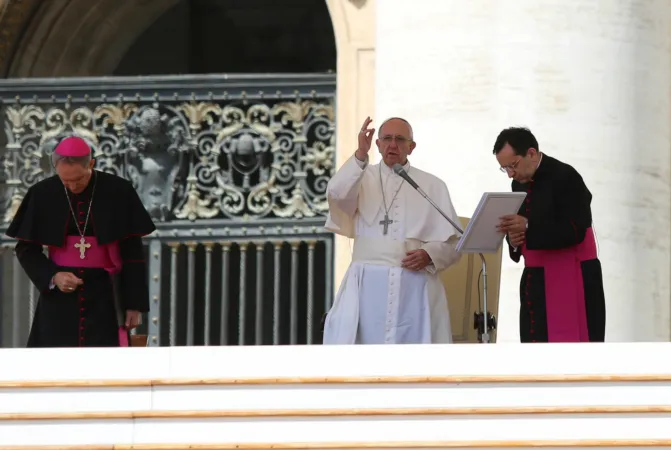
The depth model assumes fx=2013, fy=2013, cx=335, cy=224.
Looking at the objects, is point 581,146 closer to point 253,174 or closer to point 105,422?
point 253,174

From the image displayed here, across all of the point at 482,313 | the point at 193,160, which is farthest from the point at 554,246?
the point at 193,160

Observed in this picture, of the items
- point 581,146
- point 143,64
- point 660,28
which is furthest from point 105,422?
point 143,64

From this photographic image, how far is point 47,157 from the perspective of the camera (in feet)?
35.6

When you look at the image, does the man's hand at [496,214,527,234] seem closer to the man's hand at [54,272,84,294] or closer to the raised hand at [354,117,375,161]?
the raised hand at [354,117,375,161]

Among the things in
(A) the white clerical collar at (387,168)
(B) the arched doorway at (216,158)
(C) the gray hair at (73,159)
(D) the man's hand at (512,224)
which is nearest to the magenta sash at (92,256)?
(C) the gray hair at (73,159)

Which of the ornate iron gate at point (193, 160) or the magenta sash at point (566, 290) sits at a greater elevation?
the ornate iron gate at point (193, 160)

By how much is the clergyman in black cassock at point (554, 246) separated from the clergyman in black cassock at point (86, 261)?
58.8 inches

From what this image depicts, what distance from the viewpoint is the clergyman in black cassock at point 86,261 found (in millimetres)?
7879

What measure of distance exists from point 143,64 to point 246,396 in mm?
6830

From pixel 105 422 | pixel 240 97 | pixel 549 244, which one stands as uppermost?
pixel 240 97

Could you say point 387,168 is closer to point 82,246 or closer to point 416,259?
point 416,259

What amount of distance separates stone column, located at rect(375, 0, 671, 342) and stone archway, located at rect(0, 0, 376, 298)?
812 millimetres

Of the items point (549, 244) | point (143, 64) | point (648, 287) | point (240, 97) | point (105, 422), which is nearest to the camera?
point (105, 422)

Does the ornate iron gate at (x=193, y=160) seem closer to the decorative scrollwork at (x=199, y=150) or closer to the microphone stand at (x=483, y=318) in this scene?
the decorative scrollwork at (x=199, y=150)
